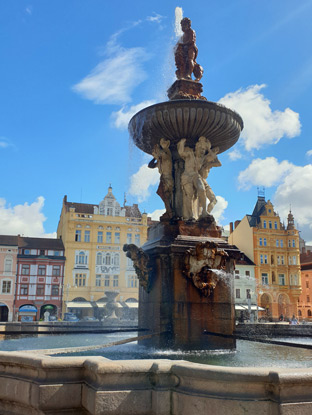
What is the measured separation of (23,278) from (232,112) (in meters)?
44.1

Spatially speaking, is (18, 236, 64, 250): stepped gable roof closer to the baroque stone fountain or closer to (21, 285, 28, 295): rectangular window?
(21, 285, 28, 295): rectangular window

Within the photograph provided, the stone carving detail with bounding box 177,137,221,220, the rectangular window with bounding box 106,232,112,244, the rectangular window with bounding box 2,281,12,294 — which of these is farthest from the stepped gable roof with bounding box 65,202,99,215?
the stone carving detail with bounding box 177,137,221,220

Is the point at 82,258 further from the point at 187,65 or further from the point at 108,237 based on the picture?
the point at 187,65

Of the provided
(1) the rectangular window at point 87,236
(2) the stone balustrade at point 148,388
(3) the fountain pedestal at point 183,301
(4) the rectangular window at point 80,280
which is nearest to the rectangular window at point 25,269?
(4) the rectangular window at point 80,280

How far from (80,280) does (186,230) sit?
4327 centimetres

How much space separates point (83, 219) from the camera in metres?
51.4

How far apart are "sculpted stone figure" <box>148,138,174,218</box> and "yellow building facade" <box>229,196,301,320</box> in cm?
4198

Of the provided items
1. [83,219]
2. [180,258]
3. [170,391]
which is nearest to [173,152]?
[180,258]

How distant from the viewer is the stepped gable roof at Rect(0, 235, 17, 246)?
49.4 m

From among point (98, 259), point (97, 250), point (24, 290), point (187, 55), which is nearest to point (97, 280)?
point (98, 259)

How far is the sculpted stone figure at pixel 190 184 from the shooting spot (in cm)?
952

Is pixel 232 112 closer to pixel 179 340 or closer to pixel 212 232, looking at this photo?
pixel 212 232

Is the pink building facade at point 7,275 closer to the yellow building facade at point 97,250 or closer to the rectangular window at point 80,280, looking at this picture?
the yellow building facade at point 97,250

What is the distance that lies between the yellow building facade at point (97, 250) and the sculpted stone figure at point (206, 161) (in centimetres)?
3933
